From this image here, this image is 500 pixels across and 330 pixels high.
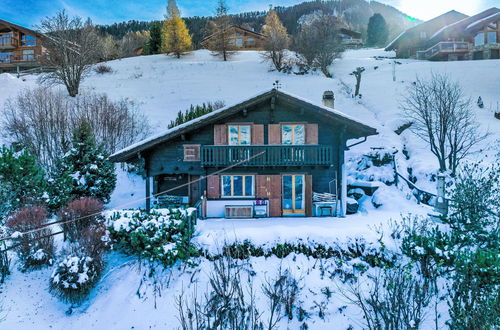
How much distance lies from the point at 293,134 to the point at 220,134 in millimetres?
3743

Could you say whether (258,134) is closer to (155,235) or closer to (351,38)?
(155,235)

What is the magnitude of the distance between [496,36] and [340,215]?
149 ft

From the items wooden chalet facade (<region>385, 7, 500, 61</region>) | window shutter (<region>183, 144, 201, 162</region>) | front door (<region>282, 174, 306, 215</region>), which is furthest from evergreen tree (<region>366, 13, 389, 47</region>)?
window shutter (<region>183, 144, 201, 162</region>)

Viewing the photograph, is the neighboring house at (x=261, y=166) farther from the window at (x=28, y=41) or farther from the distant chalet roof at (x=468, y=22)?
the window at (x=28, y=41)

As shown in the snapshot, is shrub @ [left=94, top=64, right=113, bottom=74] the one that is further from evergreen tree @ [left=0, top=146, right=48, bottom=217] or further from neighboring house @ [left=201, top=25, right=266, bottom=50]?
evergreen tree @ [left=0, top=146, right=48, bottom=217]

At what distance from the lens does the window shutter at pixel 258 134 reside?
15.1 m

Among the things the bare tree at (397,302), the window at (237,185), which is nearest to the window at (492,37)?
the window at (237,185)

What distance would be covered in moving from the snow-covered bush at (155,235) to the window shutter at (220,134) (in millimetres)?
4612

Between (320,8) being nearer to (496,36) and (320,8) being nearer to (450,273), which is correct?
(496,36)

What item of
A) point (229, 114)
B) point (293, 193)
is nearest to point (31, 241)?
point (229, 114)

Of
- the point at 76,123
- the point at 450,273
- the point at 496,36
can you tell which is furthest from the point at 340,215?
the point at 496,36

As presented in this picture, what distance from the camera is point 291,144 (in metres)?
15.0

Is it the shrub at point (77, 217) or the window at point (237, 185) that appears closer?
the shrub at point (77, 217)

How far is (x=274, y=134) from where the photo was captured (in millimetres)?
15133
